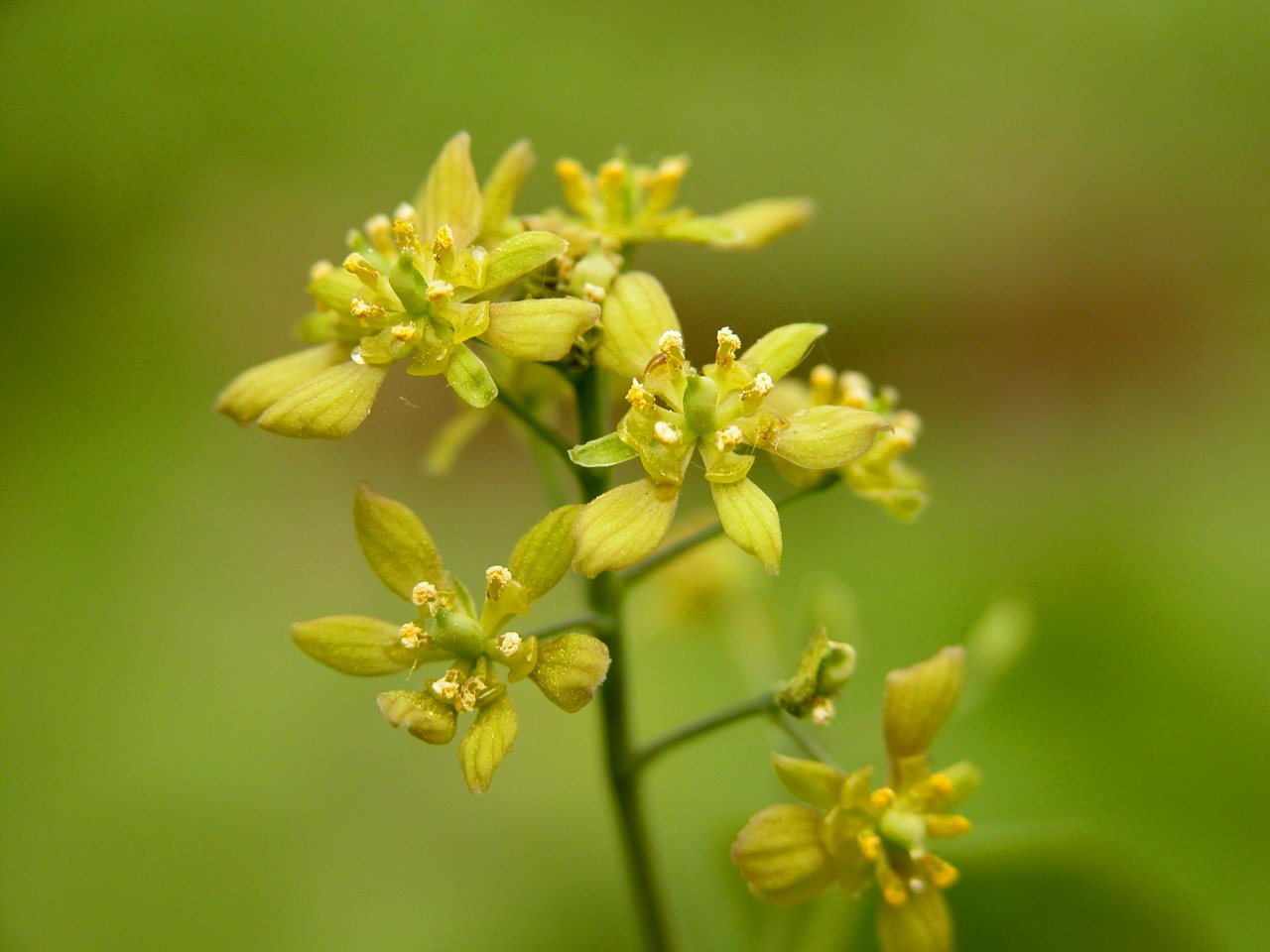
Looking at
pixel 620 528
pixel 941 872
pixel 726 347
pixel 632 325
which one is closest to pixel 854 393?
pixel 726 347

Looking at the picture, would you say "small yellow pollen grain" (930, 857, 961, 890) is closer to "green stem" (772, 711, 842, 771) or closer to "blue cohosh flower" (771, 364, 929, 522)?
"green stem" (772, 711, 842, 771)

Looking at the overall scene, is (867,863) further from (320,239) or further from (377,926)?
(320,239)

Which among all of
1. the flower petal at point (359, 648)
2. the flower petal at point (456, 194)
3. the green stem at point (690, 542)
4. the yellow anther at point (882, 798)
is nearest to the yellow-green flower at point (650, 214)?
the flower petal at point (456, 194)

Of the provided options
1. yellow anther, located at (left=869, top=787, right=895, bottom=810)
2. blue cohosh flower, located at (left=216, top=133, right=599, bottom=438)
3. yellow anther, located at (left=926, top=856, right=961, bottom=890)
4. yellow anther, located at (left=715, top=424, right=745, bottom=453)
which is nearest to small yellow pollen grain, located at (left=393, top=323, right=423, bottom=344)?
blue cohosh flower, located at (left=216, top=133, right=599, bottom=438)

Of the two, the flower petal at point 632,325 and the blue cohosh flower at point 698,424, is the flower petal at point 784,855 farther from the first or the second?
the flower petal at point 632,325

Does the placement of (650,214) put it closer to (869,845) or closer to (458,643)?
(458,643)

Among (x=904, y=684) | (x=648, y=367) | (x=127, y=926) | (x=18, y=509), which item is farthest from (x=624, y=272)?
(x=18, y=509)

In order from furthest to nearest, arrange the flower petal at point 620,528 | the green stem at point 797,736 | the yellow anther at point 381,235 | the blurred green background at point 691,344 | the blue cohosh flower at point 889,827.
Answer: the blurred green background at point 691,344 → the yellow anther at point 381,235 → the green stem at point 797,736 → the blue cohosh flower at point 889,827 → the flower petal at point 620,528
